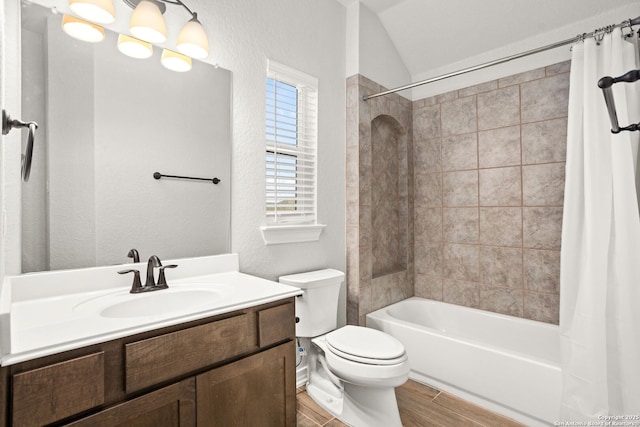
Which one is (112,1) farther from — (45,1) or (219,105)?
(219,105)

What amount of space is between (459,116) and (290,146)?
1549 mm

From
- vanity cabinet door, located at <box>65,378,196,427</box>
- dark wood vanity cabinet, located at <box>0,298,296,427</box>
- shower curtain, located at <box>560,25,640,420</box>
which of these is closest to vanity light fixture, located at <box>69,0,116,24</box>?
dark wood vanity cabinet, located at <box>0,298,296,427</box>

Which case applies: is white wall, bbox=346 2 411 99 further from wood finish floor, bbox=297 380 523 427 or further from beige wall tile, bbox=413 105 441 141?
wood finish floor, bbox=297 380 523 427

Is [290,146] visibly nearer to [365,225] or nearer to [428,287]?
[365,225]

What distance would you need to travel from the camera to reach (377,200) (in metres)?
2.80

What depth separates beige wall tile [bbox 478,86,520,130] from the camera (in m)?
2.46

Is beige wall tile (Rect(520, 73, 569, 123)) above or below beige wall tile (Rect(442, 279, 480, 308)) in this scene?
above

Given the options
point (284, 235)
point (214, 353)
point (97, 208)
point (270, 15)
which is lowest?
point (214, 353)

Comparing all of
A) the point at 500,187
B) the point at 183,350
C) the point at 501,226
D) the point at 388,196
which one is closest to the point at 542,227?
the point at 501,226

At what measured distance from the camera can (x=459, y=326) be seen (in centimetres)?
269

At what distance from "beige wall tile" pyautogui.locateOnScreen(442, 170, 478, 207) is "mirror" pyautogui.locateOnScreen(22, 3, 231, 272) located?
192 centimetres

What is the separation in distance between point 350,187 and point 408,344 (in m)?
1.20

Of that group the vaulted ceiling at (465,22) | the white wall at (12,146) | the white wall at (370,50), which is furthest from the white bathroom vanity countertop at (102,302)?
the vaulted ceiling at (465,22)

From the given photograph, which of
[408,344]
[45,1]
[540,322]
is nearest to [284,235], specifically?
[408,344]
